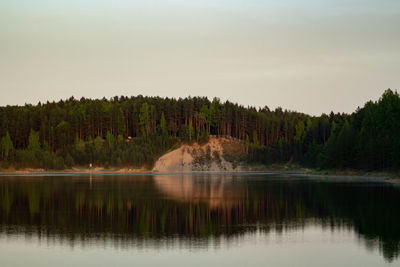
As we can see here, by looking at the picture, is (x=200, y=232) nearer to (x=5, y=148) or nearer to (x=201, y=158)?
(x=5, y=148)

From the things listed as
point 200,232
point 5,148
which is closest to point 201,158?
point 5,148

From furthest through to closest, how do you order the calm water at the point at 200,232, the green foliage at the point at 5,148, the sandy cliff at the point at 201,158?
the sandy cliff at the point at 201,158
the green foliage at the point at 5,148
the calm water at the point at 200,232

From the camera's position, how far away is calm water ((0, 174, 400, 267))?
1163 inches

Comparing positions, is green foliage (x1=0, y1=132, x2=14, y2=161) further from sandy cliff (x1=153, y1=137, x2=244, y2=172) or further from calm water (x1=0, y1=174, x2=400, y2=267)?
calm water (x1=0, y1=174, x2=400, y2=267)

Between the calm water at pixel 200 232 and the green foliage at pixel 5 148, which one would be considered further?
the green foliage at pixel 5 148

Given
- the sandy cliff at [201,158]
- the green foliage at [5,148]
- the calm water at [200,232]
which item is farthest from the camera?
the sandy cliff at [201,158]

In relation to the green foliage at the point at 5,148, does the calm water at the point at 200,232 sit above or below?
below

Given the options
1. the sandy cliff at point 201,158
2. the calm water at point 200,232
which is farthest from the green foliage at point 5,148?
the calm water at point 200,232

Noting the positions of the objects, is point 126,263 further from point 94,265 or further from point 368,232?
point 368,232

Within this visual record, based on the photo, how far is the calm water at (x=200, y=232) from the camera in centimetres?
2955

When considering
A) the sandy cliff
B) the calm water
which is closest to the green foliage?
the sandy cliff

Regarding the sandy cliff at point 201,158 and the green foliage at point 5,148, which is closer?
the green foliage at point 5,148

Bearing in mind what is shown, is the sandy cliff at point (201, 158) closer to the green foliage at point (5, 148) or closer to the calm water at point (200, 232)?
the green foliage at point (5, 148)

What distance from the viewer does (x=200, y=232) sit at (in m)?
37.8
